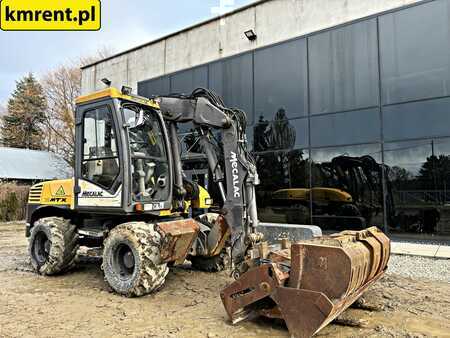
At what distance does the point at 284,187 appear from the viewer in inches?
481

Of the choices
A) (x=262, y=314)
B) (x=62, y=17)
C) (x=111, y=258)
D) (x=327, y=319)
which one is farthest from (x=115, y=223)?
(x=62, y=17)

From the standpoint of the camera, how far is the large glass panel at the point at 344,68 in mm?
10984

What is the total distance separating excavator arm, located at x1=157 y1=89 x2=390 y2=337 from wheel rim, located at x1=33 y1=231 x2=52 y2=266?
134 inches

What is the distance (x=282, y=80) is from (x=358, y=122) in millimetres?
2951

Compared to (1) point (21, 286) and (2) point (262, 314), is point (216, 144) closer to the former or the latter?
(2) point (262, 314)

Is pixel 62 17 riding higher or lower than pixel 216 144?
higher

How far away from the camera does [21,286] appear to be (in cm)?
609

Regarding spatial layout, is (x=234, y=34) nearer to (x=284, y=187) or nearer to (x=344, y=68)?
(x=344, y=68)

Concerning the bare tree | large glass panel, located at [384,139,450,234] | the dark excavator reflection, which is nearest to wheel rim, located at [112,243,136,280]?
the dark excavator reflection

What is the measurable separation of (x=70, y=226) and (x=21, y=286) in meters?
1.17

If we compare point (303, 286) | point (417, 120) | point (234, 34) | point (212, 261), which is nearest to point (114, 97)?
point (212, 261)

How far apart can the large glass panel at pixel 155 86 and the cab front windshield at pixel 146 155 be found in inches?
398

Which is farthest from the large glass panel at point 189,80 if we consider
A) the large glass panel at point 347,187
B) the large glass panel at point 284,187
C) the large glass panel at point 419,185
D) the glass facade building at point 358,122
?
the large glass panel at point 419,185

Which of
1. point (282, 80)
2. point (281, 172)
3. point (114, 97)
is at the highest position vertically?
point (282, 80)
